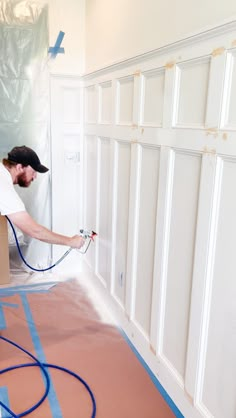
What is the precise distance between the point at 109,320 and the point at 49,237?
909 mm

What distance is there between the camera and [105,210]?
2703mm

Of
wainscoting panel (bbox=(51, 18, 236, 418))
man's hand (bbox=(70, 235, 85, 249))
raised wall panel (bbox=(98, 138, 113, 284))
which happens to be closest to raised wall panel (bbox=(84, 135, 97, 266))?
raised wall panel (bbox=(98, 138, 113, 284))

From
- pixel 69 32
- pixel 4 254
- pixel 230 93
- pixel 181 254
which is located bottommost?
pixel 4 254

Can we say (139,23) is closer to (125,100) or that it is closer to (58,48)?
(125,100)

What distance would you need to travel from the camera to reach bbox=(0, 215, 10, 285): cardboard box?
289 cm

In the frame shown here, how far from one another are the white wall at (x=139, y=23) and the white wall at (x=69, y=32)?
0.28 ft

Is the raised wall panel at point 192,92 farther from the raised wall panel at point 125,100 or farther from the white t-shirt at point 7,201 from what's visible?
the white t-shirt at point 7,201

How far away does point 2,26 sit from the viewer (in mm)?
2826

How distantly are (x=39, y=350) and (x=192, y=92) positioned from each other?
5.52 ft

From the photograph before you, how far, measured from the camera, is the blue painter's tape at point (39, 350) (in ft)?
5.78

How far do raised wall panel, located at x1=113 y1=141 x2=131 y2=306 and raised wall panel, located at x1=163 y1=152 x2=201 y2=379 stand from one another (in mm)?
594

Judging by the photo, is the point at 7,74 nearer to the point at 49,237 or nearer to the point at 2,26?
the point at 2,26

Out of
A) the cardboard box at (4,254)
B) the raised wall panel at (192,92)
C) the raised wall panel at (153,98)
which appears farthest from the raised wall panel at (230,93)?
the cardboard box at (4,254)

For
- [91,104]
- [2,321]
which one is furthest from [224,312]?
[91,104]
